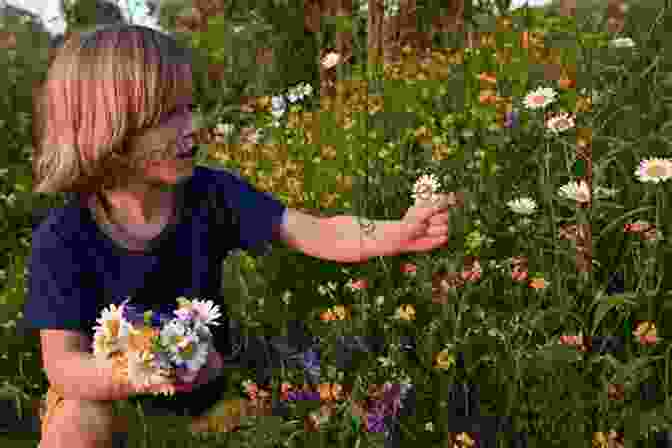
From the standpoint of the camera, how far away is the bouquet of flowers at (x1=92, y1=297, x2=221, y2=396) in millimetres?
1167

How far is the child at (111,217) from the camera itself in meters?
1.77

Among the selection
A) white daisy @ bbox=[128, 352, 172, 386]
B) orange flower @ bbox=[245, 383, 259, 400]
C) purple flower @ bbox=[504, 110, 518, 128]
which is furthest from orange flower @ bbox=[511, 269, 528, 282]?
white daisy @ bbox=[128, 352, 172, 386]

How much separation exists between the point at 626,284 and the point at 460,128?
1478 millimetres

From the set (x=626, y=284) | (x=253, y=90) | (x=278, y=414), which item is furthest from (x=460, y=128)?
(x=253, y=90)

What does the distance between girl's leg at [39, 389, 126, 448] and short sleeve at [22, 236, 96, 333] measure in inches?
6.7

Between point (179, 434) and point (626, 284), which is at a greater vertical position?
point (626, 284)

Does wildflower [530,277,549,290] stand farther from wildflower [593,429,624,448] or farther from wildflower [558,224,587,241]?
wildflower [593,429,624,448]

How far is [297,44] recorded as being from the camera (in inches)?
225

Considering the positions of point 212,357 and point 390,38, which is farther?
point 390,38

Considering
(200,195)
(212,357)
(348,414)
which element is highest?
(200,195)

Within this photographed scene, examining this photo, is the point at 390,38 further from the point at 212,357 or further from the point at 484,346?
the point at 212,357

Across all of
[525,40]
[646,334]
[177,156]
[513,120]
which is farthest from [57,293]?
[525,40]

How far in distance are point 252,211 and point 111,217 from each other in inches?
13.7

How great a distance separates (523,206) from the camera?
229 centimetres
